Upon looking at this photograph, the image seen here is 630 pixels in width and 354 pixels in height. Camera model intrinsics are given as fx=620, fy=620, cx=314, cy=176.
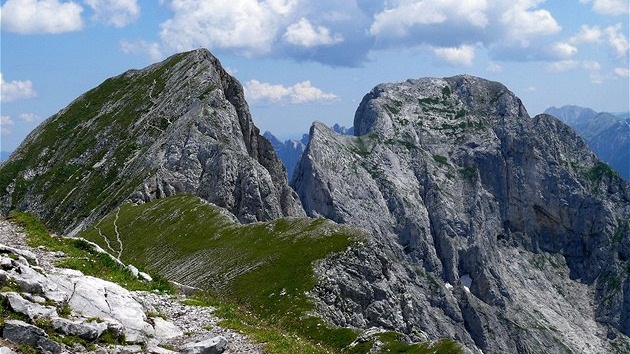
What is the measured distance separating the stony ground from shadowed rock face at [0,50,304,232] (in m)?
70.5

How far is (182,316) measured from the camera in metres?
26.6

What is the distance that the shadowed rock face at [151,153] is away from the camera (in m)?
107

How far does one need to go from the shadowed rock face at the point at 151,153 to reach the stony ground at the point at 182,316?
70.5 meters

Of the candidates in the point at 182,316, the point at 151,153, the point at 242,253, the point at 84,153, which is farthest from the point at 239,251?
the point at 84,153

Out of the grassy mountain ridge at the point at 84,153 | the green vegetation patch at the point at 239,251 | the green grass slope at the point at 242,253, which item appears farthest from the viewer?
the grassy mountain ridge at the point at 84,153

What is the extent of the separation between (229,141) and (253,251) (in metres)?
55.9

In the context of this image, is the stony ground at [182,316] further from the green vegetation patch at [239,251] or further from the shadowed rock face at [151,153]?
the shadowed rock face at [151,153]

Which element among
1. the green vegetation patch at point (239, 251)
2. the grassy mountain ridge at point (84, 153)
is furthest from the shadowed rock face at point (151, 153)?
the green vegetation patch at point (239, 251)

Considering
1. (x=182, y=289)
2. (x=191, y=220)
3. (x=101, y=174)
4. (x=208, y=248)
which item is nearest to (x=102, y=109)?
(x=101, y=174)

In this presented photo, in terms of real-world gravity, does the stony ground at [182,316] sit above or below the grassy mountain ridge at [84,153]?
below

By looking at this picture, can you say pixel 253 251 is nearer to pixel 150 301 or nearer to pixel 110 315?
pixel 150 301

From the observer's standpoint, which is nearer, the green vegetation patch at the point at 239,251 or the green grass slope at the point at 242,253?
the green grass slope at the point at 242,253

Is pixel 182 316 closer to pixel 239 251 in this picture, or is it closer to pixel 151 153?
pixel 239 251

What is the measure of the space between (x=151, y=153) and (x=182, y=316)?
93.2 meters
